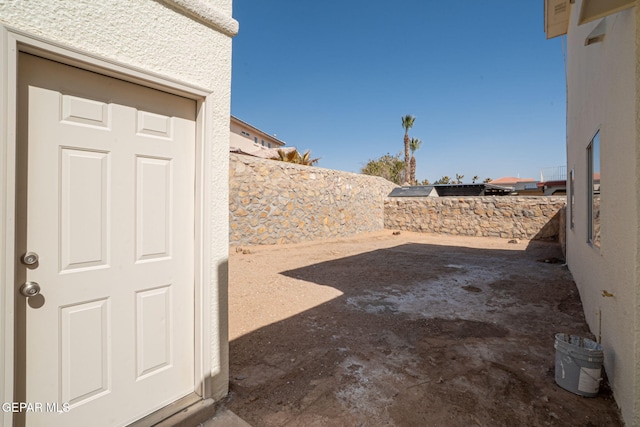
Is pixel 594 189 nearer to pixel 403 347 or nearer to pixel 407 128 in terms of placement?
pixel 403 347

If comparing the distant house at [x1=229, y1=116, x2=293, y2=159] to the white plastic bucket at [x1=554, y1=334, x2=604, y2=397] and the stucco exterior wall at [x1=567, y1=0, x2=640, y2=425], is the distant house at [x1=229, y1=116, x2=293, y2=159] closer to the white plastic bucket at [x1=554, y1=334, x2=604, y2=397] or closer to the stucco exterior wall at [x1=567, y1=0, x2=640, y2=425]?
the stucco exterior wall at [x1=567, y1=0, x2=640, y2=425]

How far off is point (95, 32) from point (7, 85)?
0.53 meters

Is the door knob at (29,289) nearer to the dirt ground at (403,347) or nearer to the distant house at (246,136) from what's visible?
the dirt ground at (403,347)

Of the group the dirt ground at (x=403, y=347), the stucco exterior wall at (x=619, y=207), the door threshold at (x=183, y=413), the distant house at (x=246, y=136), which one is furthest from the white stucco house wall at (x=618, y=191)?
the distant house at (x=246, y=136)

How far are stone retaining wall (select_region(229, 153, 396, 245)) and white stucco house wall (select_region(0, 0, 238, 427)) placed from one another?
6965 millimetres

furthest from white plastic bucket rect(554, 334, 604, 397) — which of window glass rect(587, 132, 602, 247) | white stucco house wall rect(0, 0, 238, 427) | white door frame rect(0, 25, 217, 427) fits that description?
white door frame rect(0, 25, 217, 427)

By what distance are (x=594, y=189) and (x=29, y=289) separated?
5281mm

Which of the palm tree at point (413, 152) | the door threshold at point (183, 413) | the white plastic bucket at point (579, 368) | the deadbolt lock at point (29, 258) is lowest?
the door threshold at point (183, 413)

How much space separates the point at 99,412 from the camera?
5.98 feet

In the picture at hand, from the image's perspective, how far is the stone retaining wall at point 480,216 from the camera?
11.8 m

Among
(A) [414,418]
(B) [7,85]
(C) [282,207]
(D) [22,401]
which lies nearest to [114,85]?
(B) [7,85]

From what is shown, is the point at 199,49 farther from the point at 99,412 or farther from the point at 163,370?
the point at 99,412

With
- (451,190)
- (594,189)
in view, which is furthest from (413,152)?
(594,189)

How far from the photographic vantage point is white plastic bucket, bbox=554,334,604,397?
238 centimetres
